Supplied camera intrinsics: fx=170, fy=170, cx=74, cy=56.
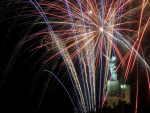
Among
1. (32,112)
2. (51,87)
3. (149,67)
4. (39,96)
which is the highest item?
(149,67)

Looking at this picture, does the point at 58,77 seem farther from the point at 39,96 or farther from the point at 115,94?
the point at 115,94

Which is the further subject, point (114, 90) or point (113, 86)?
point (113, 86)

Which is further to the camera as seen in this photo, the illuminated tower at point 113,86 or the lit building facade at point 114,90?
the illuminated tower at point 113,86

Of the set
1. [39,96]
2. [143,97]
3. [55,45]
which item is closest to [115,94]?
[143,97]

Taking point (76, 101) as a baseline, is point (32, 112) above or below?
below

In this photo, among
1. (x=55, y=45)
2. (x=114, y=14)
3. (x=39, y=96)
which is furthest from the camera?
(x=39, y=96)

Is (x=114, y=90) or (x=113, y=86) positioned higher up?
(x=113, y=86)

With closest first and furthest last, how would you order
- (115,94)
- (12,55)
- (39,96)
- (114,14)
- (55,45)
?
(114,14) < (12,55) < (55,45) < (115,94) < (39,96)

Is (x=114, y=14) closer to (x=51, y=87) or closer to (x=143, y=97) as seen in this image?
(x=143, y=97)

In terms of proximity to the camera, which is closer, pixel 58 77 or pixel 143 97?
pixel 143 97

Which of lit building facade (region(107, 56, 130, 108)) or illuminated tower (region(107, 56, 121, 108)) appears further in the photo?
illuminated tower (region(107, 56, 121, 108))
